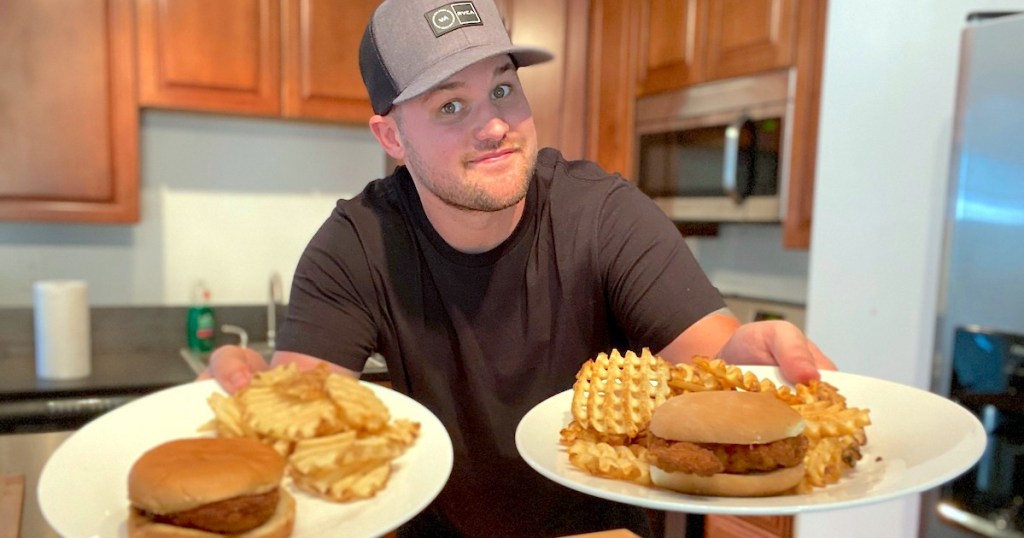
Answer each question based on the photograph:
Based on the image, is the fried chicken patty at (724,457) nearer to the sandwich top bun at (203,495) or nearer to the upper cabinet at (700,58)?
the sandwich top bun at (203,495)

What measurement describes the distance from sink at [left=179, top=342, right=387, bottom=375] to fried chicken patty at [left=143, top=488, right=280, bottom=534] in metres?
1.82

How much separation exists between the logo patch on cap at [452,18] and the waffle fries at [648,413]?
60cm

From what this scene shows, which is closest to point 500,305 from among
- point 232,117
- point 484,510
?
point 484,510

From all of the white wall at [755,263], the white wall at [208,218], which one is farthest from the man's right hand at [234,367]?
the white wall at [755,263]

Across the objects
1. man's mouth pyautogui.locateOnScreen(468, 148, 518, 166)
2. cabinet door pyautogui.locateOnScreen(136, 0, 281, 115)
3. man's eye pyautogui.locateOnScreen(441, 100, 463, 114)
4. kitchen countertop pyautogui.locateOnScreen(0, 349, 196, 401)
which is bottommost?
kitchen countertop pyautogui.locateOnScreen(0, 349, 196, 401)

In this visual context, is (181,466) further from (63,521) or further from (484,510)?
(484,510)

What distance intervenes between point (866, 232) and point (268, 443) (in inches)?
66.1

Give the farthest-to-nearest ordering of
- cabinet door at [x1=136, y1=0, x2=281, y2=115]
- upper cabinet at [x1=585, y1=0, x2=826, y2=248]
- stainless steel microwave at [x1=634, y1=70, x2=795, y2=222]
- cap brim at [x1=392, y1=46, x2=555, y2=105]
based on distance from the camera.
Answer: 1. cabinet door at [x1=136, y1=0, x2=281, y2=115]
2. stainless steel microwave at [x1=634, y1=70, x2=795, y2=222]
3. upper cabinet at [x1=585, y1=0, x2=826, y2=248]
4. cap brim at [x1=392, y1=46, x2=555, y2=105]

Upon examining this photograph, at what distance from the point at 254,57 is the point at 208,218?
0.76m

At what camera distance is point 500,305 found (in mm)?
1387

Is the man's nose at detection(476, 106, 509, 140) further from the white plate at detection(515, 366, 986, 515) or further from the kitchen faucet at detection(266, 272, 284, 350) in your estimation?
the kitchen faucet at detection(266, 272, 284, 350)

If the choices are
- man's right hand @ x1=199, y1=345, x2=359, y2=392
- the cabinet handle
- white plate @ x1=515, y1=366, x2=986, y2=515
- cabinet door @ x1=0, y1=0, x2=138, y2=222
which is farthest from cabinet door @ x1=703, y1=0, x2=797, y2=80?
cabinet door @ x1=0, y1=0, x2=138, y2=222

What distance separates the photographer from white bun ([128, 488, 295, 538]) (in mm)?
683

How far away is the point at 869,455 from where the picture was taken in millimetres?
939
